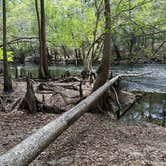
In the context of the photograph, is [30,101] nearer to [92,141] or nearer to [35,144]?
[92,141]

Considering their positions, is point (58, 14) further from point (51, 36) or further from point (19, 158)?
point (19, 158)

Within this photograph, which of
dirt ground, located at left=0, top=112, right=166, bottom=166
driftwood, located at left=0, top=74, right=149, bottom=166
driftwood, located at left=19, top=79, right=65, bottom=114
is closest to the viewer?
driftwood, located at left=0, top=74, right=149, bottom=166

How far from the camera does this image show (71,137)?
279 inches

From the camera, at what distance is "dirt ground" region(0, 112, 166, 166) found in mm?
5484

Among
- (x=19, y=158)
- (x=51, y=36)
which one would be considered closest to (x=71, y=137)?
(x=19, y=158)

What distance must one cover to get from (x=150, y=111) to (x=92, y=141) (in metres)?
6.73

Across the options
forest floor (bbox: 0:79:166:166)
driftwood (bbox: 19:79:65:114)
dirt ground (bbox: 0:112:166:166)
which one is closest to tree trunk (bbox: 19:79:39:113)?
driftwood (bbox: 19:79:65:114)

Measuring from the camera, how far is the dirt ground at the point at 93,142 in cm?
548

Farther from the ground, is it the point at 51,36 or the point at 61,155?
the point at 51,36

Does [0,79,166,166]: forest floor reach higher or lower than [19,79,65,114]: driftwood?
lower

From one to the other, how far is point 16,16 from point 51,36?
6.50 meters

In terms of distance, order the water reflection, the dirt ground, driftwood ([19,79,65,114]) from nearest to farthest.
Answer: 1. the dirt ground
2. driftwood ([19,79,65,114])
3. the water reflection

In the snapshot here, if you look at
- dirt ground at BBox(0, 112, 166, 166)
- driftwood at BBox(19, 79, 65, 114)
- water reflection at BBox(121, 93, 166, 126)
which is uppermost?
driftwood at BBox(19, 79, 65, 114)

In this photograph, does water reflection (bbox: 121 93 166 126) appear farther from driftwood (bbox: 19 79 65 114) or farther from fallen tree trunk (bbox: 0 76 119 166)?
fallen tree trunk (bbox: 0 76 119 166)
